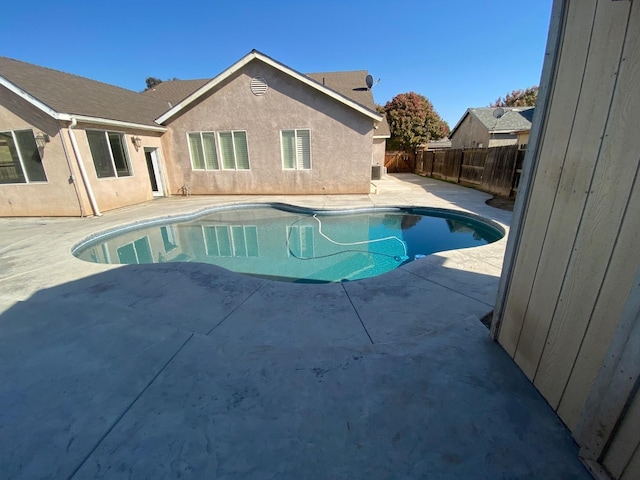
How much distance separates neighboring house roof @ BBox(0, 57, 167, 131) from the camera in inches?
304

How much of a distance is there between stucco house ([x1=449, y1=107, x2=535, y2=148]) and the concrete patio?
23.8m

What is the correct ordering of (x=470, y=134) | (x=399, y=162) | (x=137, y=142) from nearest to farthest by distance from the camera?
1. (x=137, y=142)
2. (x=399, y=162)
3. (x=470, y=134)

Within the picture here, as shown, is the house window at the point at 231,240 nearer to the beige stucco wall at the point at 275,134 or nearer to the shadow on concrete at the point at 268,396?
the shadow on concrete at the point at 268,396

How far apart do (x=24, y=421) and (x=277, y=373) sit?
1590 mm

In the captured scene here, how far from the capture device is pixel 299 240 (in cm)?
754

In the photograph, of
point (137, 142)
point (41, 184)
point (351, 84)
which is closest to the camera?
point (41, 184)

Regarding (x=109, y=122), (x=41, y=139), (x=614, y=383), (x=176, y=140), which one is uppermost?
(x=109, y=122)

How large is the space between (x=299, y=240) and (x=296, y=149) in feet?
19.0

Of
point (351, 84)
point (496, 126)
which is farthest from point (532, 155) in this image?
point (496, 126)

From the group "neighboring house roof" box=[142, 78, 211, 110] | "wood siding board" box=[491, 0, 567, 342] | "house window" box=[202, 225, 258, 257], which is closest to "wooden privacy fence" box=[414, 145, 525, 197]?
"house window" box=[202, 225, 258, 257]

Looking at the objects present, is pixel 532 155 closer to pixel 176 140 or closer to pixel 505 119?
pixel 176 140

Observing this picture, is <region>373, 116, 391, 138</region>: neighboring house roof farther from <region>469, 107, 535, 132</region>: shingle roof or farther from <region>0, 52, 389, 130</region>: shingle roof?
<region>469, 107, 535, 132</region>: shingle roof

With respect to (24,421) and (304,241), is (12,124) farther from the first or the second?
(24,421)

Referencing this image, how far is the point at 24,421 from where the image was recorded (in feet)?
5.69
